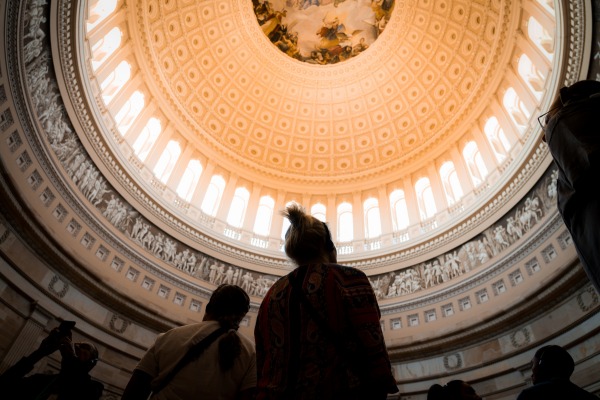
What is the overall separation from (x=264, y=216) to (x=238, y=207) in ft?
5.59

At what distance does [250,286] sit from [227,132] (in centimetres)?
1181

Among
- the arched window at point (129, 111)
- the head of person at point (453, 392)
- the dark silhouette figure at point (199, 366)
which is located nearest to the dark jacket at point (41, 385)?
the dark silhouette figure at point (199, 366)

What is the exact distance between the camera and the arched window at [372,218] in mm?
24091

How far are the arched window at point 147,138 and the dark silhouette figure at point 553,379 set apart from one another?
20.1 m

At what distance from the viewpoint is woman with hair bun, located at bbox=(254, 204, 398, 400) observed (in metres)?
2.38

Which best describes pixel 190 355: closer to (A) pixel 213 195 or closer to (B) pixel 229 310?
(B) pixel 229 310

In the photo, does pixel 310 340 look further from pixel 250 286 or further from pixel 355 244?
pixel 355 244

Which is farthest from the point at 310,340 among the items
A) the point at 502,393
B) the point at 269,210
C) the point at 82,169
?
the point at 269,210

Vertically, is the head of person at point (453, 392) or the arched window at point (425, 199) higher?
the arched window at point (425, 199)

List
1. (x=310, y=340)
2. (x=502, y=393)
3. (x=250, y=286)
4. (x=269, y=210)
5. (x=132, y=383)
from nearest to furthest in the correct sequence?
(x=310, y=340)
(x=132, y=383)
(x=502, y=393)
(x=250, y=286)
(x=269, y=210)

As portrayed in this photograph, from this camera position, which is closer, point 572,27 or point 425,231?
point 572,27

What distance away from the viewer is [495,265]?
55.5 ft

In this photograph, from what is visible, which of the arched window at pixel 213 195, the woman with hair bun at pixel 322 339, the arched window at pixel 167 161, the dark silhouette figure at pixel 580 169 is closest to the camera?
the woman with hair bun at pixel 322 339

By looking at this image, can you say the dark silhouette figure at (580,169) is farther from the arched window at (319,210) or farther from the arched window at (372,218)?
the arched window at (319,210)
